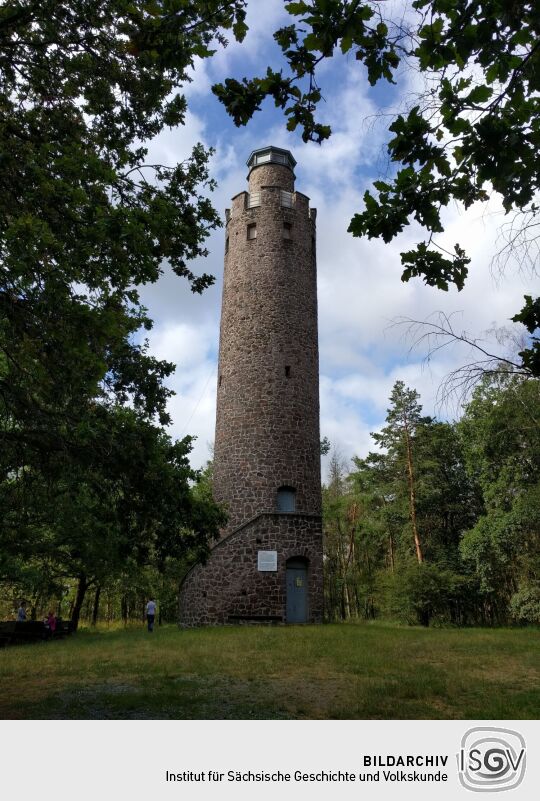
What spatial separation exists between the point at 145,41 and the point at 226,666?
8931 millimetres

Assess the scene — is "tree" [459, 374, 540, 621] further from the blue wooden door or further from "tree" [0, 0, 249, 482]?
"tree" [0, 0, 249, 482]

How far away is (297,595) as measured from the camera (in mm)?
19453

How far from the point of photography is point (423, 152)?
13.2 feet

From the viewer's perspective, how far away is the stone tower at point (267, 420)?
19125mm

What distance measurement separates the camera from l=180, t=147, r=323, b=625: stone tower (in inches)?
753

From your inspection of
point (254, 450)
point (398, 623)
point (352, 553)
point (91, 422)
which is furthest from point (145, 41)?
point (352, 553)

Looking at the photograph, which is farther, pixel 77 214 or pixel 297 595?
pixel 297 595

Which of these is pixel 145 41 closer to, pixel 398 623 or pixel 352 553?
pixel 398 623
